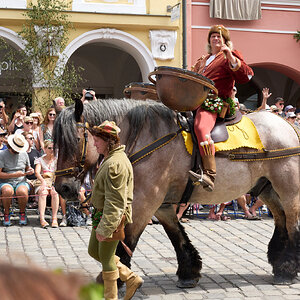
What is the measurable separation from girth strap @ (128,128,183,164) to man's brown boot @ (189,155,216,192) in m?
0.34

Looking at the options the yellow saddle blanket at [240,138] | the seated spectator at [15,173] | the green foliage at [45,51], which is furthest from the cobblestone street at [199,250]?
the green foliage at [45,51]

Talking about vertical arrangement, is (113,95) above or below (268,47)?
below

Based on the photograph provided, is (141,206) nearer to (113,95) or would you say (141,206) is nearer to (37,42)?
(37,42)

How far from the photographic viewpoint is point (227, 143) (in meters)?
5.40

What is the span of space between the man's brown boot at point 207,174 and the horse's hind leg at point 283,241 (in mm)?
960

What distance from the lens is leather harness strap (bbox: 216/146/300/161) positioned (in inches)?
215

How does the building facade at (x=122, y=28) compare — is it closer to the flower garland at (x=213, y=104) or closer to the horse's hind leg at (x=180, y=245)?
the horse's hind leg at (x=180, y=245)

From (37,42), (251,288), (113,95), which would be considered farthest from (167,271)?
(113,95)

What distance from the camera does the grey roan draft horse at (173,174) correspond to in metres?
4.97

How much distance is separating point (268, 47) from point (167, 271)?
1333 cm

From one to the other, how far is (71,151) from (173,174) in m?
0.95

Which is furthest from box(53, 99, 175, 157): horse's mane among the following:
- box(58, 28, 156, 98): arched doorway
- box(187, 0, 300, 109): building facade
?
box(58, 28, 156, 98): arched doorway

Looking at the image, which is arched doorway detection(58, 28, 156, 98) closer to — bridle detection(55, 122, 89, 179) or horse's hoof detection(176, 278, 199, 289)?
horse's hoof detection(176, 278, 199, 289)

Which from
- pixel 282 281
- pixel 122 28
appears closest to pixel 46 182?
pixel 282 281
